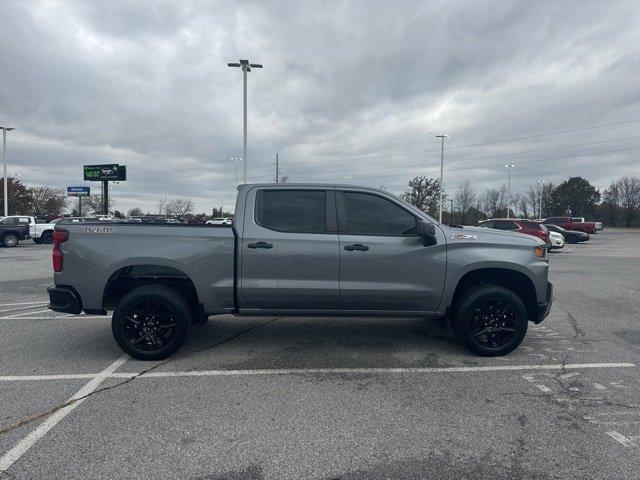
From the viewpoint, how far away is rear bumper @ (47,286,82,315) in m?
4.80

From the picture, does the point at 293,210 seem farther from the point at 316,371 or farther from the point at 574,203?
the point at 574,203

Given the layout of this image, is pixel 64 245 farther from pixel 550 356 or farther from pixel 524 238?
pixel 550 356

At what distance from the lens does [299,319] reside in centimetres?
683

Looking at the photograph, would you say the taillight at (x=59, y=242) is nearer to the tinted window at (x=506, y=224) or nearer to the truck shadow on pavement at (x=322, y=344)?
the truck shadow on pavement at (x=322, y=344)

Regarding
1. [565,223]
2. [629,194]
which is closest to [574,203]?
[629,194]

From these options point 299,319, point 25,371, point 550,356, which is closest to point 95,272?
point 25,371

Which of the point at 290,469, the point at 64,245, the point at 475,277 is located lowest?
the point at 290,469

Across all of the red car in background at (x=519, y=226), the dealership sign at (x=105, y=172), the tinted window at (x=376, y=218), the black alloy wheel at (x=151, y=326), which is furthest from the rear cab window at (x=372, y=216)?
the dealership sign at (x=105, y=172)

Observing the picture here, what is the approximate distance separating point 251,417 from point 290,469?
0.80 m

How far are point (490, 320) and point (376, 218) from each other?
1741 mm

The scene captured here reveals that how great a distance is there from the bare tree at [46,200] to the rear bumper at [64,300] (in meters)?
87.1

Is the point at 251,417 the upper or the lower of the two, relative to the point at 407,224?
lower

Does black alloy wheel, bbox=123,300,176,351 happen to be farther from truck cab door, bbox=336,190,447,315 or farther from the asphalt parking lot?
truck cab door, bbox=336,190,447,315

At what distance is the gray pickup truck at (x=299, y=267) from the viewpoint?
4793 mm
